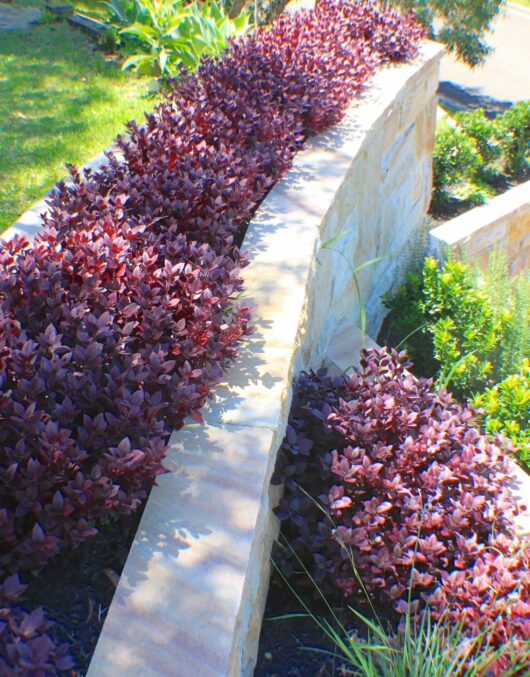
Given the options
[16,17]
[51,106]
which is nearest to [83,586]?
[51,106]

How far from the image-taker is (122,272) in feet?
8.18

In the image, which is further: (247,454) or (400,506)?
(400,506)

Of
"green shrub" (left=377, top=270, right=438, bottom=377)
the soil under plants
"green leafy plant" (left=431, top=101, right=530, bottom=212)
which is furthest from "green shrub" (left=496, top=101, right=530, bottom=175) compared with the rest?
the soil under plants

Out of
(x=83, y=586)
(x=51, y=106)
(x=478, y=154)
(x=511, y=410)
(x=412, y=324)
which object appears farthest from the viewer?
(x=478, y=154)

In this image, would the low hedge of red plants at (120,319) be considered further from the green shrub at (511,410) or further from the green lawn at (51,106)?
the green shrub at (511,410)

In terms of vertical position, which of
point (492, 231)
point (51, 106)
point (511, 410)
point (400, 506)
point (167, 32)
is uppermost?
point (167, 32)

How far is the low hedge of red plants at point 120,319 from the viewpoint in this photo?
184 cm

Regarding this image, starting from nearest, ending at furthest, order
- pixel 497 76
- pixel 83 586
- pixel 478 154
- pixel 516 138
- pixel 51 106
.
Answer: pixel 83 586
pixel 51 106
pixel 478 154
pixel 516 138
pixel 497 76

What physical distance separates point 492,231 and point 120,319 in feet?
13.6

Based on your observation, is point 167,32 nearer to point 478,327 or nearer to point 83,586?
point 478,327

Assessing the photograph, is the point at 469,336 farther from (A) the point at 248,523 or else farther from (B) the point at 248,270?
(A) the point at 248,523

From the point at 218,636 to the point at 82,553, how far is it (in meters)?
0.52

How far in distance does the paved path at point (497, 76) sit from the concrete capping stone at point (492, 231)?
8.77 m

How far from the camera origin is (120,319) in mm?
2340
